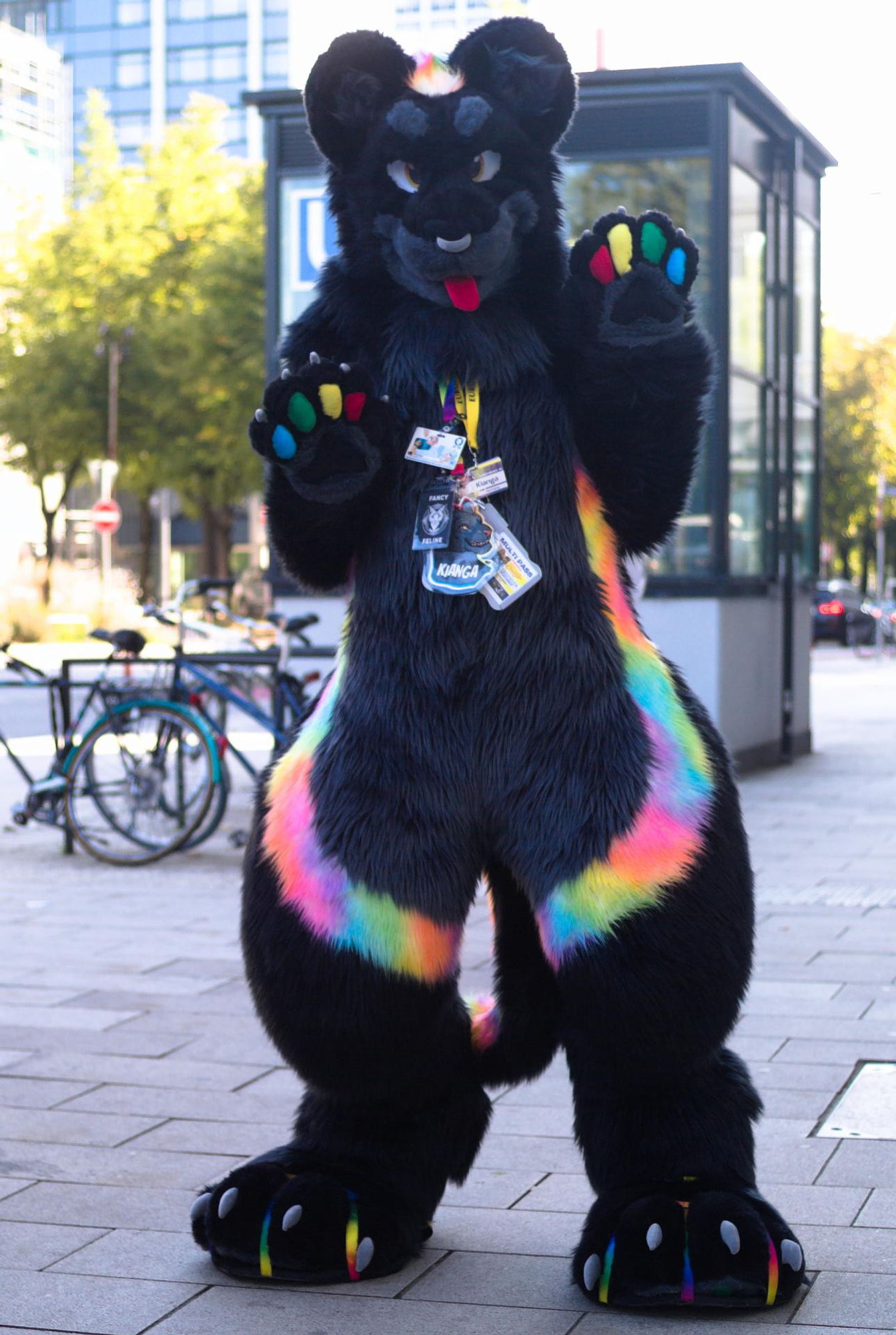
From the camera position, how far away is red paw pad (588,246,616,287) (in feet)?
10.4

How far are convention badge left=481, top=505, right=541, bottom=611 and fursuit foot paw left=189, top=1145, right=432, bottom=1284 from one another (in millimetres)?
998

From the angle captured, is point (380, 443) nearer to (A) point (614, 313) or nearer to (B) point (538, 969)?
(A) point (614, 313)

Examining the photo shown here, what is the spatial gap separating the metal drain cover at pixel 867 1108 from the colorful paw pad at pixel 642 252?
193 cm

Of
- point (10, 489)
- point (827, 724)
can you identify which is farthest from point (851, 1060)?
point (10, 489)

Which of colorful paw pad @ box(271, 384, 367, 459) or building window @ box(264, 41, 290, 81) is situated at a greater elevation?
building window @ box(264, 41, 290, 81)

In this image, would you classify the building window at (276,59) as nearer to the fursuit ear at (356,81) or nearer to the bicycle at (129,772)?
the bicycle at (129,772)

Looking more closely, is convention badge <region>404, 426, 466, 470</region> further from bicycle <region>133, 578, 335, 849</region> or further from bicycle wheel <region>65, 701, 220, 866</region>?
bicycle wheel <region>65, 701, 220, 866</region>

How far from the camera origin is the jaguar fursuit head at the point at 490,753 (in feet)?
10.0

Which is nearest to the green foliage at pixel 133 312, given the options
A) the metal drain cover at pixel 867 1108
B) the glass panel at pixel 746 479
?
the glass panel at pixel 746 479

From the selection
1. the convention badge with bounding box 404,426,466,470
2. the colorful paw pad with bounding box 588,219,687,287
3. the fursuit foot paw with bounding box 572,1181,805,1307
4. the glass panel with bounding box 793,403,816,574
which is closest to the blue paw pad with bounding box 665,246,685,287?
the colorful paw pad with bounding box 588,219,687,287

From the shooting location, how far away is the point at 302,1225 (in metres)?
3.12

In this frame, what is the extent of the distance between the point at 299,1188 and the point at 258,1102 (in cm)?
131

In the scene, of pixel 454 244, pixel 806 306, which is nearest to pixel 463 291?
pixel 454 244

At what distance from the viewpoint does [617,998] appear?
3.02 metres
